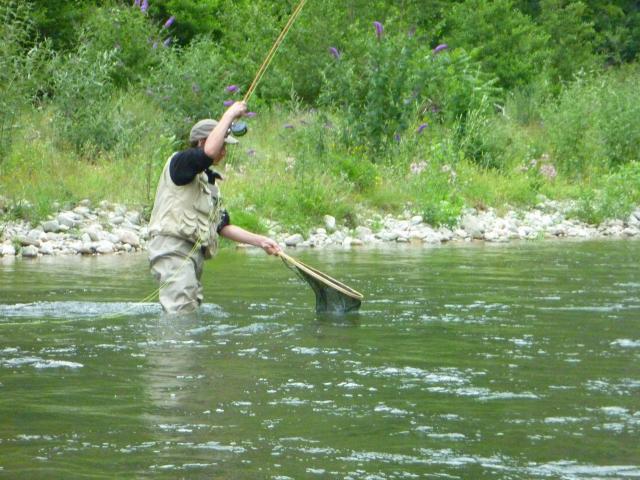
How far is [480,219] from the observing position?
1880 centimetres

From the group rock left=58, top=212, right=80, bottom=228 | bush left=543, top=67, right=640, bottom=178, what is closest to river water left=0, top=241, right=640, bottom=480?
rock left=58, top=212, right=80, bottom=228

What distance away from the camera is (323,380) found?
6.89m

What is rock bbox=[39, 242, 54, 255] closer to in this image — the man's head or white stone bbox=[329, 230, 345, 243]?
white stone bbox=[329, 230, 345, 243]

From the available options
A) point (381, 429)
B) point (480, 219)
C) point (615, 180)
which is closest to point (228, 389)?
point (381, 429)

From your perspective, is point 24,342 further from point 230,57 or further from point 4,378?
point 230,57

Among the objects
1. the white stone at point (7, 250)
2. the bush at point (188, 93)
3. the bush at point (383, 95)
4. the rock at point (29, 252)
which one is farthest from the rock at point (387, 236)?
the white stone at point (7, 250)

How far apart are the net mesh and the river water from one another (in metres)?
0.13

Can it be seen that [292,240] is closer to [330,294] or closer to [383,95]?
[383,95]

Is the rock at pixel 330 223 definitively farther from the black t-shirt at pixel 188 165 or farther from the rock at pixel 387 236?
the black t-shirt at pixel 188 165

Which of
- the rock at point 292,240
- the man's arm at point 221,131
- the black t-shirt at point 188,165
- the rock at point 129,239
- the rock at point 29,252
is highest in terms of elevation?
the man's arm at point 221,131

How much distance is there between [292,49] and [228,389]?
18603mm

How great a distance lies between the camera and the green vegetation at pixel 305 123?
1695cm

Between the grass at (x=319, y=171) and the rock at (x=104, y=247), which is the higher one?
the grass at (x=319, y=171)

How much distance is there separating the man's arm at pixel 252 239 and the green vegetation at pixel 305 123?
6264 millimetres
